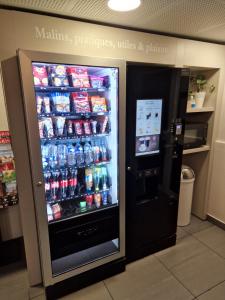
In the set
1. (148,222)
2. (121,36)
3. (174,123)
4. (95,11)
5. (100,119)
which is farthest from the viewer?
(148,222)

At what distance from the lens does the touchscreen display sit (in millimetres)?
1774

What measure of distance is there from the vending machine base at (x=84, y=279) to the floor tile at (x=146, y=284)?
0.07m

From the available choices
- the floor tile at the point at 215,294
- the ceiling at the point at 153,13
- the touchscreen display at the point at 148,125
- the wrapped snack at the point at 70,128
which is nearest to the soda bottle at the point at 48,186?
the wrapped snack at the point at 70,128

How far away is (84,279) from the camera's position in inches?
71.3

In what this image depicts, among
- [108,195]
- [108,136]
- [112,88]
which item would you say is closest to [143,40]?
[112,88]

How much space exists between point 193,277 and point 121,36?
88.5 inches

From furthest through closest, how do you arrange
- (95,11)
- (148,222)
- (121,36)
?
(148,222) < (121,36) < (95,11)

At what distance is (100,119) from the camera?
180cm

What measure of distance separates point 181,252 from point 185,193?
2.24 feet

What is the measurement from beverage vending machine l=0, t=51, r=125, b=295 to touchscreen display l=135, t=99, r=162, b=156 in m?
0.21

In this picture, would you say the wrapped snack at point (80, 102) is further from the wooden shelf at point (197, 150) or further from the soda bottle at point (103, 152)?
the wooden shelf at point (197, 150)

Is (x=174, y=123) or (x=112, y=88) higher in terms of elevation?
(x=112, y=88)

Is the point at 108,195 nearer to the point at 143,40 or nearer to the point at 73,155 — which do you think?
the point at 73,155

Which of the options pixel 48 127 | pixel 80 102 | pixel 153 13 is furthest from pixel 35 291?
pixel 153 13
